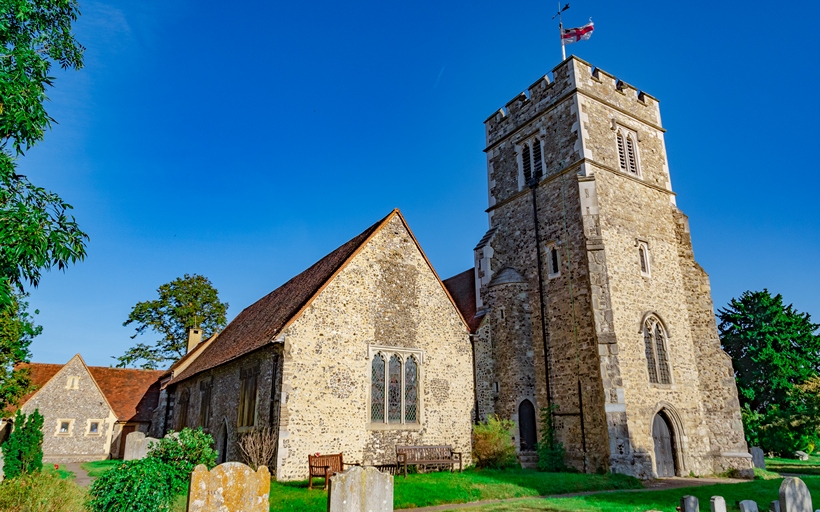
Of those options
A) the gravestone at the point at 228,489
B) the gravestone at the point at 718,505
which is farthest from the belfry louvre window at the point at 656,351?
the gravestone at the point at 228,489

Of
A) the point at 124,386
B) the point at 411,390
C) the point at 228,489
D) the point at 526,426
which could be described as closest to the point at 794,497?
the point at 228,489

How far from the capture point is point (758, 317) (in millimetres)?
34125

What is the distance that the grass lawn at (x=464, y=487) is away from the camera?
41.0 ft

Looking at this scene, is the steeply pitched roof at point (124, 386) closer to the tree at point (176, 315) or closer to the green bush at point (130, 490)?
the tree at point (176, 315)

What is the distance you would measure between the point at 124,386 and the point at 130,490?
3272cm

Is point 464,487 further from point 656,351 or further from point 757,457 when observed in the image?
point 757,457

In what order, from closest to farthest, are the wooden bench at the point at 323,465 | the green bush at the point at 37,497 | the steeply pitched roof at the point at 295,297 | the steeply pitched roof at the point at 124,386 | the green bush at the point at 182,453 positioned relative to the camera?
the green bush at the point at 37,497, the green bush at the point at 182,453, the wooden bench at the point at 323,465, the steeply pitched roof at the point at 295,297, the steeply pitched roof at the point at 124,386

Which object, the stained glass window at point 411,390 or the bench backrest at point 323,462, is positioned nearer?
the bench backrest at point 323,462

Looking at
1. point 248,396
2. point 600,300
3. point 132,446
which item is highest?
point 600,300

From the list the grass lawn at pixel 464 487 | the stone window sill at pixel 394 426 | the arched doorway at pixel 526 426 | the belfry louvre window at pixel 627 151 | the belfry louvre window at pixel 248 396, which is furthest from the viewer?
the belfry louvre window at pixel 627 151

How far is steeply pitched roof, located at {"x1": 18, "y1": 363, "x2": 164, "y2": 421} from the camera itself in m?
36.0

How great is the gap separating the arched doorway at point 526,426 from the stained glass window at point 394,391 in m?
4.96

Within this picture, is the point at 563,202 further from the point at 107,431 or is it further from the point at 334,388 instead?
the point at 107,431

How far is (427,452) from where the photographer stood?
1802cm
